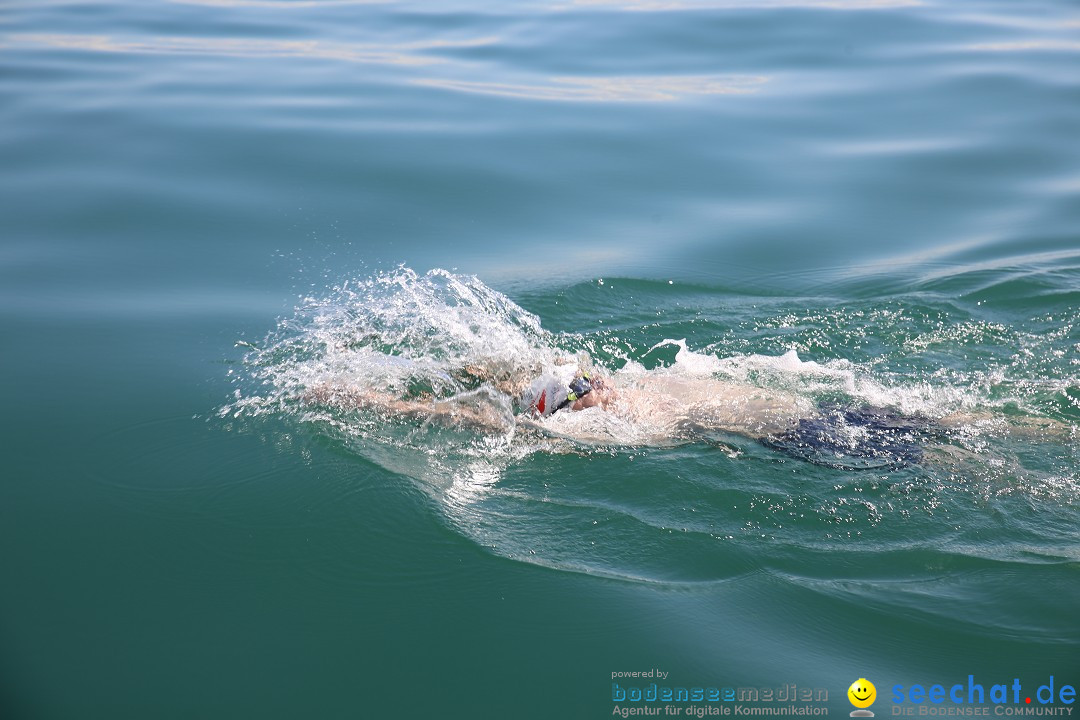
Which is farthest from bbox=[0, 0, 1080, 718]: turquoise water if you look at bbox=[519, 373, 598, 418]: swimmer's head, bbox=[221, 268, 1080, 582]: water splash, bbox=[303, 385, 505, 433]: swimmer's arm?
bbox=[519, 373, 598, 418]: swimmer's head

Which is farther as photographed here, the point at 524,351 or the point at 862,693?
the point at 524,351

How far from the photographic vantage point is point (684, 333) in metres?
7.68

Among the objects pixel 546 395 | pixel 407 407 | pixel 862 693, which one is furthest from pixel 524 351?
pixel 862 693

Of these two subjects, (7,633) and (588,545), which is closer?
(7,633)

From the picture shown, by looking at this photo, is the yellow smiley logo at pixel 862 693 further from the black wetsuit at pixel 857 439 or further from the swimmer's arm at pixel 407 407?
the swimmer's arm at pixel 407 407

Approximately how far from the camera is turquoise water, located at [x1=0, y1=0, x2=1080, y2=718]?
4277 millimetres

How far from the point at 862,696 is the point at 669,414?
253cm

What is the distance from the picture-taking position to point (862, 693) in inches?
155

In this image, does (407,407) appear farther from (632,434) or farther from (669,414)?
(669,414)

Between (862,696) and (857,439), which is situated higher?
(857,439)

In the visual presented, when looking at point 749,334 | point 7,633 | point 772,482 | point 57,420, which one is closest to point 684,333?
point 749,334

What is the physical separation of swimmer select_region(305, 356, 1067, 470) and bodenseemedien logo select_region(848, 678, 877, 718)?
5.85 feet

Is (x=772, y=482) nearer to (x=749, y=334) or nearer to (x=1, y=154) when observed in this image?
(x=749, y=334)

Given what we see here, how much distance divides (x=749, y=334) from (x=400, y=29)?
12.1 meters
